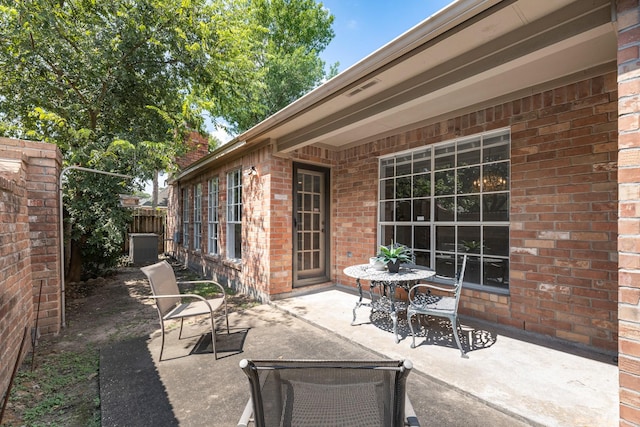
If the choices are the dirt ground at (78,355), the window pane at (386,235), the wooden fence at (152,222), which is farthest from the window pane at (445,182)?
the wooden fence at (152,222)

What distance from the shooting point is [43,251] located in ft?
11.6

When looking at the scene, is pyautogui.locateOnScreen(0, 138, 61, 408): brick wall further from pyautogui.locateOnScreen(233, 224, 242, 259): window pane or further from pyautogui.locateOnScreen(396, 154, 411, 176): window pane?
pyautogui.locateOnScreen(396, 154, 411, 176): window pane

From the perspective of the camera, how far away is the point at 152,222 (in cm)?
1174

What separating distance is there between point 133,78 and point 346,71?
5687mm

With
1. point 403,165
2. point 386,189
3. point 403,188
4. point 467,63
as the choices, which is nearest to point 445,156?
point 403,165

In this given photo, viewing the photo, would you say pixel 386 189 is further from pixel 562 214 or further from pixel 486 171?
pixel 562 214

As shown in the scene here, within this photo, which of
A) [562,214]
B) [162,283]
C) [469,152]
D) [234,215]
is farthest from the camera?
[234,215]

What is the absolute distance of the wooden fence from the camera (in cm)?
1129

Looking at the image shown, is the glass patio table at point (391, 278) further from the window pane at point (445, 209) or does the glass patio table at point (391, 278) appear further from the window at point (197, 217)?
the window at point (197, 217)

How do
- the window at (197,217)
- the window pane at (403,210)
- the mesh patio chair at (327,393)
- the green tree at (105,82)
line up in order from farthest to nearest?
the window at (197,217)
the green tree at (105,82)
the window pane at (403,210)
the mesh patio chair at (327,393)

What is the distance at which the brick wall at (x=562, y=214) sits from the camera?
8.93ft

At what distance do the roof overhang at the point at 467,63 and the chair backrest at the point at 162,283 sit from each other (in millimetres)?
2534

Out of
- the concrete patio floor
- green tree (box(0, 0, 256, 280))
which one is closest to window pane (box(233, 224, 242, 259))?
green tree (box(0, 0, 256, 280))

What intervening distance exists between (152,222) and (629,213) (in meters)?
13.5
